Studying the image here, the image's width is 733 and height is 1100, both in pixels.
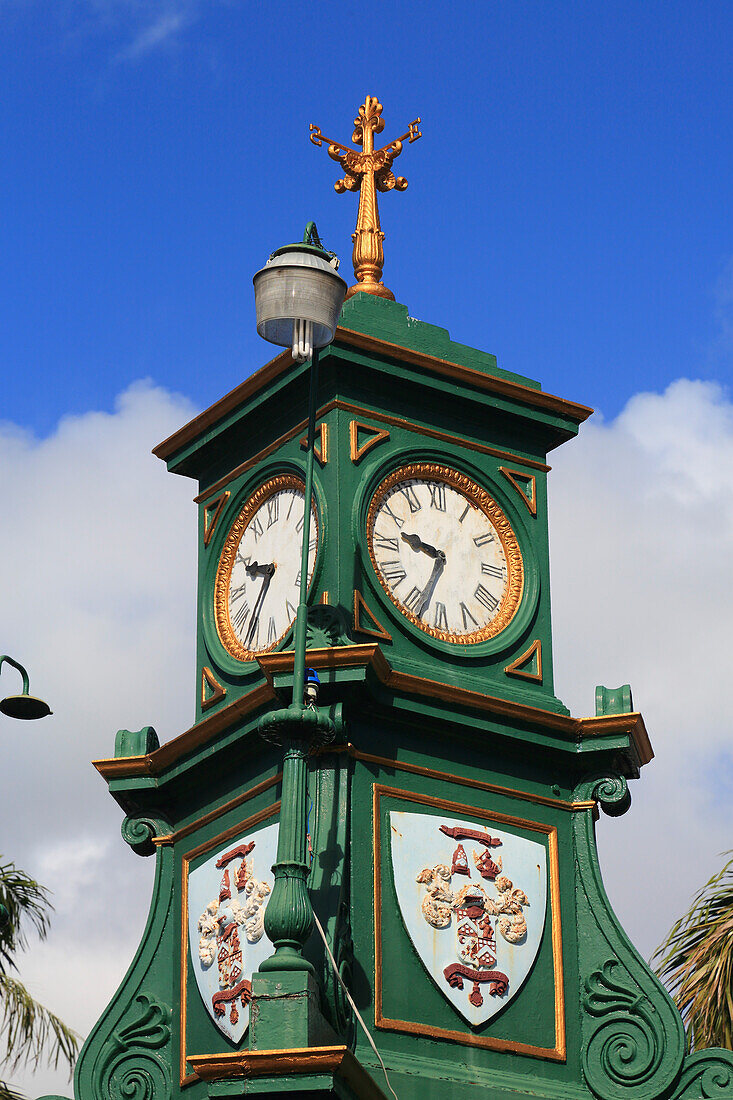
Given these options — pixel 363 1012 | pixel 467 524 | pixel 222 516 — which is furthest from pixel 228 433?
pixel 363 1012

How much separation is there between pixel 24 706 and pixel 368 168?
22.2 feet

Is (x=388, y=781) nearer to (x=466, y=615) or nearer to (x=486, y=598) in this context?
(x=466, y=615)

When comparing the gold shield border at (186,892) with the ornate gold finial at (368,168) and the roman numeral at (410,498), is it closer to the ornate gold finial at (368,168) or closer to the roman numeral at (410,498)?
the roman numeral at (410,498)

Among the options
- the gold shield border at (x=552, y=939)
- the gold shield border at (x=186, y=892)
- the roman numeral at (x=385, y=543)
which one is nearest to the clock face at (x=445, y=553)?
the roman numeral at (x=385, y=543)

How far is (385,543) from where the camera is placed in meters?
19.2

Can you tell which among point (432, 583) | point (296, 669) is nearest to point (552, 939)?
point (432, 583)

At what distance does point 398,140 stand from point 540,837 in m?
6.88

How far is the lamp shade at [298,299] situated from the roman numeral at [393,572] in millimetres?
2466

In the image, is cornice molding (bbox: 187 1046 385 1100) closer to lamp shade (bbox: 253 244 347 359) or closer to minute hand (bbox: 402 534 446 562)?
lamp shade (bbox: 253 244 347 359)

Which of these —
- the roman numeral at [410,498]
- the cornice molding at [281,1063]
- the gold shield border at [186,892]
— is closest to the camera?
the cornice molding at [281,1063]

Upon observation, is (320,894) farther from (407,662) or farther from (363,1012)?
(407,662)

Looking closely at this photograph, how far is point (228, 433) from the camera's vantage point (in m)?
20.4

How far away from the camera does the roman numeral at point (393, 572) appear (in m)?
19.0

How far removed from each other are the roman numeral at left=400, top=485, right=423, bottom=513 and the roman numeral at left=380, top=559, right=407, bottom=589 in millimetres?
581
